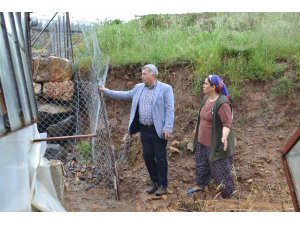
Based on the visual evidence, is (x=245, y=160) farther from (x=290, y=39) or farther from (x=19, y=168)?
(x=19, y=168)

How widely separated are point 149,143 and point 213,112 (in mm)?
679

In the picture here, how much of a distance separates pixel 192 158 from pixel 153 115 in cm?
138

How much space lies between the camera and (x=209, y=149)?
4230mm

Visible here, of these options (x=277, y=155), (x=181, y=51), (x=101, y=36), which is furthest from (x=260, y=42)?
(x=101, y=36)

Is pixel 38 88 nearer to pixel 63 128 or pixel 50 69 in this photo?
pixel 50 69

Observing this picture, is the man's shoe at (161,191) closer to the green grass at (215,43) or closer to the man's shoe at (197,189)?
the man's shoe at (197,189)

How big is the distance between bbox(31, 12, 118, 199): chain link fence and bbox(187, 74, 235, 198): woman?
47.4 inches

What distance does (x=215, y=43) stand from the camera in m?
6.43

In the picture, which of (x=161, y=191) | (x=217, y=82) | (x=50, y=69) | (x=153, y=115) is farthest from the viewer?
(x=50, y=69)

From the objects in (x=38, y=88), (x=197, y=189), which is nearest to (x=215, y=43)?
(x=38, y=88)

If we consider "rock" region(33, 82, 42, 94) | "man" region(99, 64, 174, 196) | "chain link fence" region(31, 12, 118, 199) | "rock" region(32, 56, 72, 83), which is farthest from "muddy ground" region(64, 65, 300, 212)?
"rock" region(33, 82, 42, 94)

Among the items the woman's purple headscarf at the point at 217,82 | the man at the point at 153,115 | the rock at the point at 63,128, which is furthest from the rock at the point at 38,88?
the woman's purple headscarf at the point at 217,82

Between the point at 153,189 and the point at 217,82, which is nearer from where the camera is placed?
the point at 217,82

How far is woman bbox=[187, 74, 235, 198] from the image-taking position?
406cm
